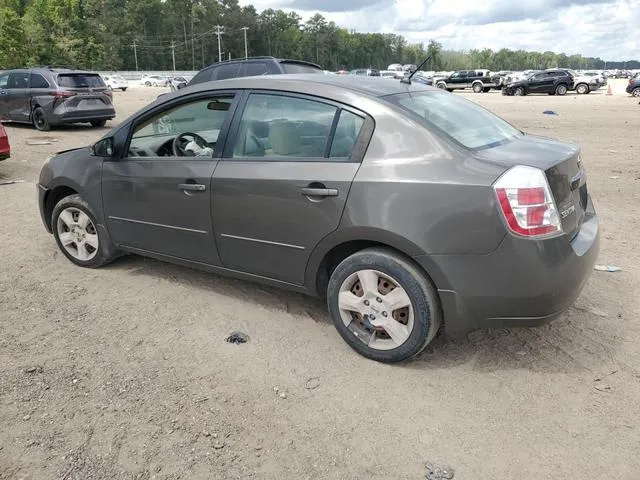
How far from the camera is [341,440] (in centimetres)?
275

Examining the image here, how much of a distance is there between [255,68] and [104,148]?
24.9 feet

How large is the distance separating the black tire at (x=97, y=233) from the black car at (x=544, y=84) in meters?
35.7

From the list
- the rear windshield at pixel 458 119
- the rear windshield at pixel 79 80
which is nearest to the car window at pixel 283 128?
the rear windshield at pixel 458 119

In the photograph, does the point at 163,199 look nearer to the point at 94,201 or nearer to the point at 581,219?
the point at 94,201

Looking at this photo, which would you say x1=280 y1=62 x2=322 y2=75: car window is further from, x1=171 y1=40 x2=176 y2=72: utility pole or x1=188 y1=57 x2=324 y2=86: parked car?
x1=171 y1=40 x2=176 y2=72: utility pole

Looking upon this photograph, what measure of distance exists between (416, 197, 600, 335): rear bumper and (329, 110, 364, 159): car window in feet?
2.65

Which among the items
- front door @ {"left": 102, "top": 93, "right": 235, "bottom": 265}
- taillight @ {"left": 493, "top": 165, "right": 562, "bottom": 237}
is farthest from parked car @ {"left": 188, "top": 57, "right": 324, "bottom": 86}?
taillight @ {"left": 493, "top": 165, "right": 562, "bottom": 237}

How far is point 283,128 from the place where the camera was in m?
3.67

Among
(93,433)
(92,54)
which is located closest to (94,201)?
(93,433)

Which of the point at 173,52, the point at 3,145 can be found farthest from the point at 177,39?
the point at 3,145

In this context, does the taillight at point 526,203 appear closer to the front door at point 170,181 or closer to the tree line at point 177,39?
the front door at point 170,181

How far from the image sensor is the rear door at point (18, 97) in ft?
49.8

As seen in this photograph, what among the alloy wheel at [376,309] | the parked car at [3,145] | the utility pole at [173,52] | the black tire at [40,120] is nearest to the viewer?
the alloy wheel at [376,309]

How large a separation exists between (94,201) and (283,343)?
2.16 metres
